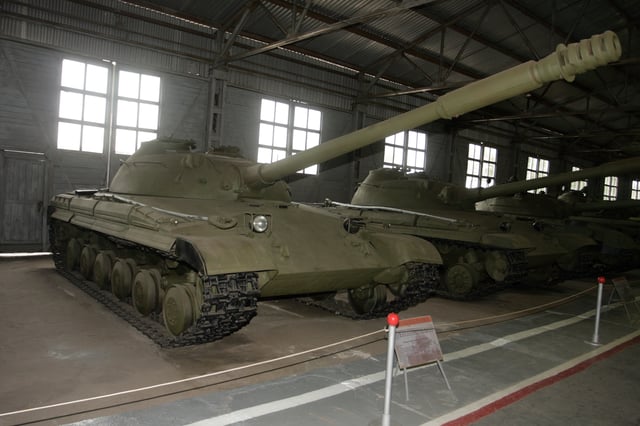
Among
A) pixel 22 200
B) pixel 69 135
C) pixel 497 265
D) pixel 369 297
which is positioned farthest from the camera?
pixel 69 135

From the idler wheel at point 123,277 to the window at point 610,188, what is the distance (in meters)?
39.6

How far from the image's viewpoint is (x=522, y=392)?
18.3 ft

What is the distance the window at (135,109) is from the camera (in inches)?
595

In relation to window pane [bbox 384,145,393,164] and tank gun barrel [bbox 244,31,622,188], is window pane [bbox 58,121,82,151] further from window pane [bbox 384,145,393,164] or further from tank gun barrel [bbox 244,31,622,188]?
window pane [bbox 384,145,393,164]

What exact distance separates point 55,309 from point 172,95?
8.91 m

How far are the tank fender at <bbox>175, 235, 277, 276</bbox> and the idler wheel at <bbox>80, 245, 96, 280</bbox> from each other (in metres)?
4.87

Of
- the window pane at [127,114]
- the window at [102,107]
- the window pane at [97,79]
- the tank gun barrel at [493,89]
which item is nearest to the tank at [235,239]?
the tank gun barrel at [493,89]

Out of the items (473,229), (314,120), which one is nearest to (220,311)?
(473,229)

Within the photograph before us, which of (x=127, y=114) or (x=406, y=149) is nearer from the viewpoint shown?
(x=127, y=114)

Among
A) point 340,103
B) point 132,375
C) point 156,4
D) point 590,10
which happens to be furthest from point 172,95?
point 590,10

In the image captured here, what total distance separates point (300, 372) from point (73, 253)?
7.25m

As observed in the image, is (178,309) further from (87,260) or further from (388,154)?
(388,154)

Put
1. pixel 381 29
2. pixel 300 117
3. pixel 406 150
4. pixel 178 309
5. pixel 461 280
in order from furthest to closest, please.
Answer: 1. pixel 406 150
2. pixel 300 117
3. pixel 381 29
4. pixel 461 280
5. pixel 178 309

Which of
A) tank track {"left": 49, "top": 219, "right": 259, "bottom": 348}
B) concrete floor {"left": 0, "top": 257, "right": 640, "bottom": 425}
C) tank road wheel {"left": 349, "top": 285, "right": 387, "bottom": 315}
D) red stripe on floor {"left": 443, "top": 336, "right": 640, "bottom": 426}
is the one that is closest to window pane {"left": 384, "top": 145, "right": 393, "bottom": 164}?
concrete floor {"left": 0, "top": 257, "right": 640, "bottom": 425}
